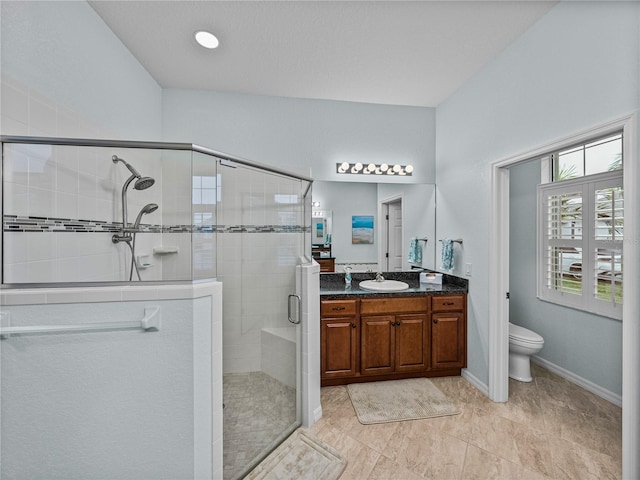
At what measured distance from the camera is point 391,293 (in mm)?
2621

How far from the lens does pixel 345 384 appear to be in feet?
8.54

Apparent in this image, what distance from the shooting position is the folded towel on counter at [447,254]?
9.19 ft

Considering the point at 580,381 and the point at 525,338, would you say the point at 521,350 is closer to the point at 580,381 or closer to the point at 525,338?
the point at 525,338

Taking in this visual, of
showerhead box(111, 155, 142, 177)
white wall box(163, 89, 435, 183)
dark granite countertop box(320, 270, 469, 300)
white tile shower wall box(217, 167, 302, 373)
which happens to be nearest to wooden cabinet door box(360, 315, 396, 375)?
dark granite countertop box(320, 270, 469, 300)

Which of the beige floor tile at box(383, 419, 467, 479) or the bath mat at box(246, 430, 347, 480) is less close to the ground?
the bath mat at box(246, 430, 347, 480)

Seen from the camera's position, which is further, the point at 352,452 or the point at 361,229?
the point at 361,229

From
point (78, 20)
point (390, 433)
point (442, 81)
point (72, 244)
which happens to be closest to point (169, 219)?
point (72, 244)

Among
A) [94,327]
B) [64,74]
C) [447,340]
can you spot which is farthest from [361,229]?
[64,74]

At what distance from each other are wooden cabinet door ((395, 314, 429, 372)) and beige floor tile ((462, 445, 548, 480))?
0.88 m

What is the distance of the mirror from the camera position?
304 cm

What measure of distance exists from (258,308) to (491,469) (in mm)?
1692

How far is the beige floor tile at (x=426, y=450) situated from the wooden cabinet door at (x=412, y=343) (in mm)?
586

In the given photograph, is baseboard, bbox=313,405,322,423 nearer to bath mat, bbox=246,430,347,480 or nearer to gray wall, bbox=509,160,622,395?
bath mat, bbox=246,430,347,480

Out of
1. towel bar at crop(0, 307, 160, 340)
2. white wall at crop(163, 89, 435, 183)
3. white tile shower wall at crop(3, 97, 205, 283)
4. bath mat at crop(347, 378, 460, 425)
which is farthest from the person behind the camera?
white wall at crop(163, 89, 435, 183)
